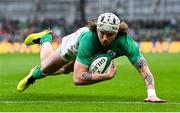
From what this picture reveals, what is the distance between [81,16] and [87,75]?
38.7 meters

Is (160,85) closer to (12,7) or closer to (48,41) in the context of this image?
(48,41)

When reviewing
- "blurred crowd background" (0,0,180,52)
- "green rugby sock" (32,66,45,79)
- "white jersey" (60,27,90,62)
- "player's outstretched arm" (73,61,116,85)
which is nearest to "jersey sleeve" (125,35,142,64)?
"player's outstretched arm" (73,61,116,85)

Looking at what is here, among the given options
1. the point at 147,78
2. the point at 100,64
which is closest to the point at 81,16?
the point at 147,78

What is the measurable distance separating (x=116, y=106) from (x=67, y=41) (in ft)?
6.64

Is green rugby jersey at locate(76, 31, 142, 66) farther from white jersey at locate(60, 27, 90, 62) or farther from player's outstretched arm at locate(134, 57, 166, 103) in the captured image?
white jersey at locate(60, 27, 90, 62)

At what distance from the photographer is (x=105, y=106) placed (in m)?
11.6

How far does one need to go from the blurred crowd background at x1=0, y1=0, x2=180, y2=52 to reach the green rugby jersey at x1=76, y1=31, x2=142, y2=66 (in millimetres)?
34752

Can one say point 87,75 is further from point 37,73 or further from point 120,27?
point 37,73

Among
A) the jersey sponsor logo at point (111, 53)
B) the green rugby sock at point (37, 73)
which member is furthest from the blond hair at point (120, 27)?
the green rugby sock at point (37, 73)

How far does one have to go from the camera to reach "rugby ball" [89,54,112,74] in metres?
11.8

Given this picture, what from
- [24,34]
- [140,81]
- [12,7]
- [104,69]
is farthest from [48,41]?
[12,7]

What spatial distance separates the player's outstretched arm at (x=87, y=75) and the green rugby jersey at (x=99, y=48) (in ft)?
0.38

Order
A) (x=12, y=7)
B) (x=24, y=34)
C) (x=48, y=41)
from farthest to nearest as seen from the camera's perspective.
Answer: (x=12, y=7), (x=24, y=34), (x=48, y=41)

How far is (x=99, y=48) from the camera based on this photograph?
12156mm
